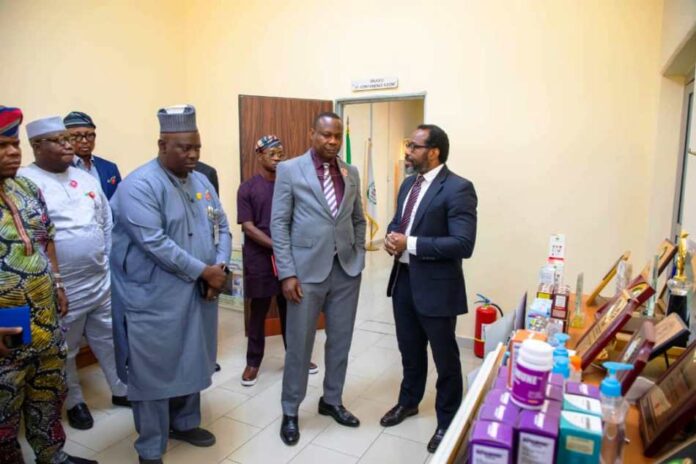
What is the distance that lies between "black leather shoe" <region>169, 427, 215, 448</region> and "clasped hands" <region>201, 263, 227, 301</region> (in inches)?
28.8

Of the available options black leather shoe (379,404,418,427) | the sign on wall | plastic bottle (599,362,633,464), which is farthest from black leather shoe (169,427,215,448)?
the sign on wall

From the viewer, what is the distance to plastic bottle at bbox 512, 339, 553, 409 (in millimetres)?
880

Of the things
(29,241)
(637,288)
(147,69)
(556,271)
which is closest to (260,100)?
(147,69)

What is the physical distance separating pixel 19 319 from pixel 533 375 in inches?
63.7

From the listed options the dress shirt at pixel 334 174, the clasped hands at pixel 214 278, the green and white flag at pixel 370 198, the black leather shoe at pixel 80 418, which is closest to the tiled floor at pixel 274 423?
the black leather shoe at pixel 80 418

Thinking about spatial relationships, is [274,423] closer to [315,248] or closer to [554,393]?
[315,248]

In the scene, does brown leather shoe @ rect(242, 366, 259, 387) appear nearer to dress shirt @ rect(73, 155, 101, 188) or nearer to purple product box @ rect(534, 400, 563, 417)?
dress shirt @ rect(73, 155, 101, 188)

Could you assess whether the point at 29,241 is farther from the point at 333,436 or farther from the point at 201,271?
the point at 333,436

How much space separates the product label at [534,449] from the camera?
81cm

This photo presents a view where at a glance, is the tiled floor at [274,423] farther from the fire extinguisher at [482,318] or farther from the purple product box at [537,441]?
the purple product box at [537,441]

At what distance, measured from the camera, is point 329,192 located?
2330 millimetres

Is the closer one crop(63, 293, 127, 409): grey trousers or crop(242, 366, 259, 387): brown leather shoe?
crop(63, 293, 127, 409): grey trousers

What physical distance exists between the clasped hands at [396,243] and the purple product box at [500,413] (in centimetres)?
131

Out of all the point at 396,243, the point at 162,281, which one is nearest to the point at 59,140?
the point at 162,281
